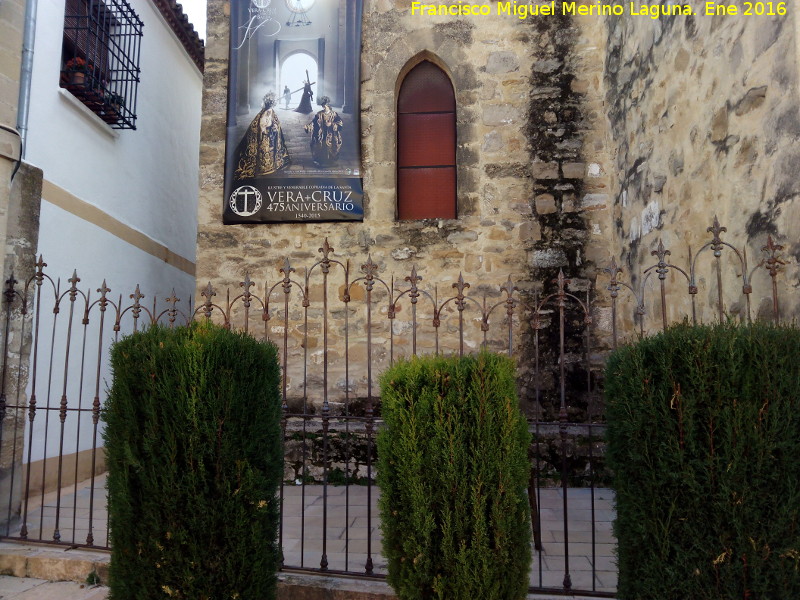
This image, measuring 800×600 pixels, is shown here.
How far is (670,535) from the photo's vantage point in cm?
224

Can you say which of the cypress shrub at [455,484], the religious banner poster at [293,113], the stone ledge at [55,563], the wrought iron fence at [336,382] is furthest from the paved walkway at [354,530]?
the religious banner poster at [293,113]

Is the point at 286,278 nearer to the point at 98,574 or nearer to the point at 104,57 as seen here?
the point at 98,574

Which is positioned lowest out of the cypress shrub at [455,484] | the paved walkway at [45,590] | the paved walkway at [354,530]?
the paved walkway at [45,590]

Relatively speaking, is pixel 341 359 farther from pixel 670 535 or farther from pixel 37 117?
pixel 670 535

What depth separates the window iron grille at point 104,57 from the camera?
5793mm

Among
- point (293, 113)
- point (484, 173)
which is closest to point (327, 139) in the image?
point (293, 113)

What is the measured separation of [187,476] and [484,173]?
4395mm

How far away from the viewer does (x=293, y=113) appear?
6.18m

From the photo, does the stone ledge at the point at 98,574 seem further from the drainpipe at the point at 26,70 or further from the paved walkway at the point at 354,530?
the drainpipe at the point at 26,70

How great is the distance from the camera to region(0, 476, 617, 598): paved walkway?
333cm

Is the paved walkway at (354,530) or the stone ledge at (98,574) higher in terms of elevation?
the paved walkway at (354,530)

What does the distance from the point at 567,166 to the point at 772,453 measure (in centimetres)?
417

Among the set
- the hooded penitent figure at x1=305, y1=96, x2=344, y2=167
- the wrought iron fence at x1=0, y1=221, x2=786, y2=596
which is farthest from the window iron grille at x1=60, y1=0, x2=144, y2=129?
the hooded penitent figure at x1=305, y1=96, x2=344, y2=167

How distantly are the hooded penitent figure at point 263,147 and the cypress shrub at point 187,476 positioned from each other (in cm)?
380
